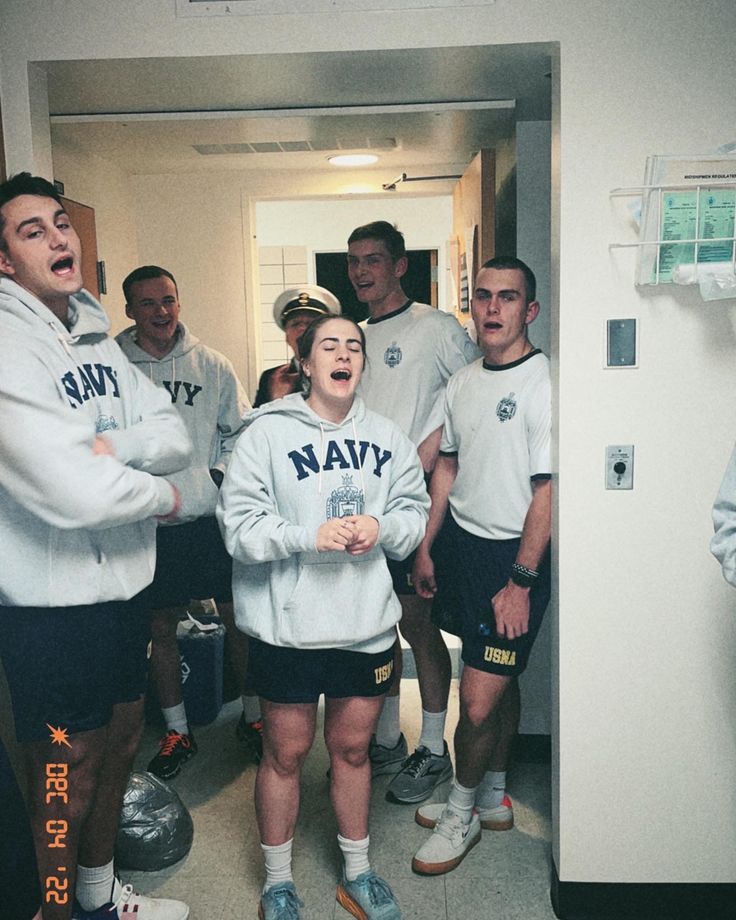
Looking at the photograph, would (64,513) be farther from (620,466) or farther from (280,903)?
(620,466)

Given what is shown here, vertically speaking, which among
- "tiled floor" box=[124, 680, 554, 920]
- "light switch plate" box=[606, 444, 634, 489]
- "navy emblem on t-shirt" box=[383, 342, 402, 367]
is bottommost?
"tiled floor" box=[124, 680, 554, 920]

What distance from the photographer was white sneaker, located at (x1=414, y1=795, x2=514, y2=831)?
2305 millimetres

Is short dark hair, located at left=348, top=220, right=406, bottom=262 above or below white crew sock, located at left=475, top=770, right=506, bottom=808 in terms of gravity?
above

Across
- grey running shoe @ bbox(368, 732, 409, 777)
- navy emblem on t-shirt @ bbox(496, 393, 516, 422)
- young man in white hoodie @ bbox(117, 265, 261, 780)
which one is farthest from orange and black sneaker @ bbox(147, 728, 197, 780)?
navy emblem on t-shirt @ bbox(496, 393, 516, 422)

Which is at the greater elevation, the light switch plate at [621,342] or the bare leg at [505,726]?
the light switch plate at [621,342]

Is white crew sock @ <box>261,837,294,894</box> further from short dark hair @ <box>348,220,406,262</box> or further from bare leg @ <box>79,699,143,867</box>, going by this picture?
short dark hair @ <box>348,220,406,262</box>

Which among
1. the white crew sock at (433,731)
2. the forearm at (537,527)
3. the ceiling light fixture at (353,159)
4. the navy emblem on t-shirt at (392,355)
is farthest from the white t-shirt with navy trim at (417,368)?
the ceiling light fixture at (353,159)

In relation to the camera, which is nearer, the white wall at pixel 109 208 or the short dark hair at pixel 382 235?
the short dark hair at pixel 382 235

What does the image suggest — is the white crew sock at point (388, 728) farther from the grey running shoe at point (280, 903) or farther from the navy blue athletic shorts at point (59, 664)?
the navy blue athletic shorts at point (59, 664)

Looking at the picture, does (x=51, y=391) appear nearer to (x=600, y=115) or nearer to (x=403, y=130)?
(x=600, y=115)

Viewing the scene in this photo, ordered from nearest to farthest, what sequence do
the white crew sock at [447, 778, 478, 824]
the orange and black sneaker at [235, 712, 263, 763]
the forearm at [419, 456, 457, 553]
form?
1. the white crew sock at [447, 778, 478, 824]
2. the forearm at [419, 456, 457, 553]
3. the orange and black sneaker at [235, 712, 263, 763]

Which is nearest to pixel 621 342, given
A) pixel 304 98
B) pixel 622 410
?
pixel 622 410

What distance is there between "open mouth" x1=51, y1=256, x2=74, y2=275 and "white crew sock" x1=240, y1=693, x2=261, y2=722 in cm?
165

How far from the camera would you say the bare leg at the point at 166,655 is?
2641 millimetres
